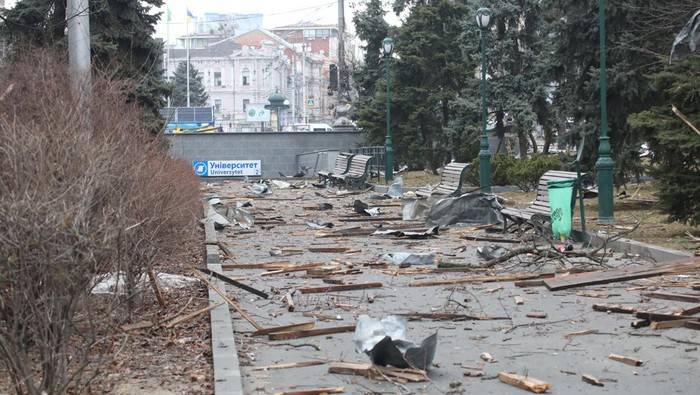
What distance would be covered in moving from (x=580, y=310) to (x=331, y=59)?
154m

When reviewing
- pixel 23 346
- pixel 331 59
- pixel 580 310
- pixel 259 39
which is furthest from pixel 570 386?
pixel 331 59

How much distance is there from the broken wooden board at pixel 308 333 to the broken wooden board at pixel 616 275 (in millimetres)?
3105

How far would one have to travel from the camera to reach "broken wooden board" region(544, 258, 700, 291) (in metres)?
11.2

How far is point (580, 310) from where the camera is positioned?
9867 mm

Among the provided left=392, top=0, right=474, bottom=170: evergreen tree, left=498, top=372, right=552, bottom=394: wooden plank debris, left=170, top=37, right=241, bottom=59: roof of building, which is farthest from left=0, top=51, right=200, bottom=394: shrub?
left=170, top=37, right=241, bottom=59: roof of building

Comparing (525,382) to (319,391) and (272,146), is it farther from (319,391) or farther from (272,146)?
(272,146)

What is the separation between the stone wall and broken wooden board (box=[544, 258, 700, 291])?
122 feet

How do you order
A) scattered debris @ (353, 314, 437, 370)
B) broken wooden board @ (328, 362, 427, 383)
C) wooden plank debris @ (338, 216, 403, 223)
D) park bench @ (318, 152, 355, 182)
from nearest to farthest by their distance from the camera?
broken wooden board @ (328, 362, 427, 383)
scattered debris @ (353, 314, 437, 370)
wooden plank debris @ (338, 216, 403, 223)
park bench @ (318, 152, 355, 182)

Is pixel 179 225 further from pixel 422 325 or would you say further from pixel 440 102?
pixel 440 102

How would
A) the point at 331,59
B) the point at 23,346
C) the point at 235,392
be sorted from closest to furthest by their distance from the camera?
the point at 23,346, the point at 235,392, the point at 331,59

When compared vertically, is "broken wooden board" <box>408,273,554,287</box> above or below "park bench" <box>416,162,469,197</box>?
below

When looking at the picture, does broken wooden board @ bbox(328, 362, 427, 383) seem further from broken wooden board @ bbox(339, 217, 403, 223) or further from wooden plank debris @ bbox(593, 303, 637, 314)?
broken wooden board @ bbox(339, 217, 403, 223)

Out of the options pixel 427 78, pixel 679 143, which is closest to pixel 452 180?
pixel 679 143

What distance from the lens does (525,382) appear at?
6879mm
